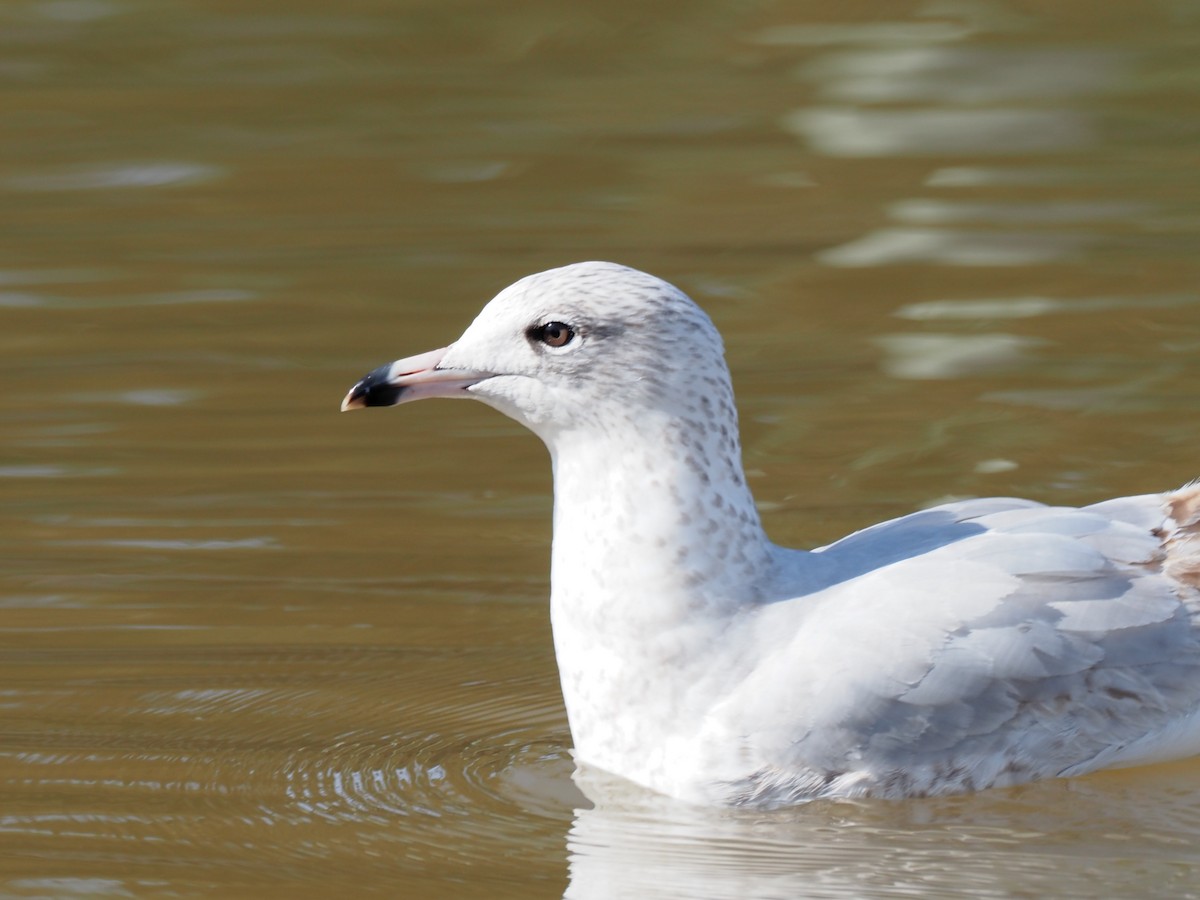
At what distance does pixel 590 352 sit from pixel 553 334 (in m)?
0.11

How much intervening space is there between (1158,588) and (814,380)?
3.26 m

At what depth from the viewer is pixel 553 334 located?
232 inches

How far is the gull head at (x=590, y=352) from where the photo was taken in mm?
5844

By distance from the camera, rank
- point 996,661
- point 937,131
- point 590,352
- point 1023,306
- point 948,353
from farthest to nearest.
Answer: point 937,131, point 1023,306, point 948,353, point 590,352, point 996,661

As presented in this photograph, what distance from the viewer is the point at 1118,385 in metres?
8.92

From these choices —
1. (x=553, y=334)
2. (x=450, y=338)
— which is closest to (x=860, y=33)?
(x=450, y=338)

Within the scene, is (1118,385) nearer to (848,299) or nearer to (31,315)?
(848,299)

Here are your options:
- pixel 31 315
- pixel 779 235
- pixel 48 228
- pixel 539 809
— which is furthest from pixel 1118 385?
pixel 48 228

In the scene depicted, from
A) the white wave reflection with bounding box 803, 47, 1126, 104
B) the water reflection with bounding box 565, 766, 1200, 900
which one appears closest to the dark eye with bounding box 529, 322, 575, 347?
the water reflection with bounding box 565, 766, 1200, 900

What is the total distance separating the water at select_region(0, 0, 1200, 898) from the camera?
18.9ft

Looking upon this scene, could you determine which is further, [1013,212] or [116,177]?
[116,177]

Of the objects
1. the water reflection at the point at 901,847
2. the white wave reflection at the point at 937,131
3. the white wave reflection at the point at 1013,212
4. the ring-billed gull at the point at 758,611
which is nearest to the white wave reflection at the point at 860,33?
the white wave reflection at the point at 937,131

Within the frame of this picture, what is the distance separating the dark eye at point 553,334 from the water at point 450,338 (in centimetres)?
113

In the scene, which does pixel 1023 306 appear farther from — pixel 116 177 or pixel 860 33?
pixel 860 33
